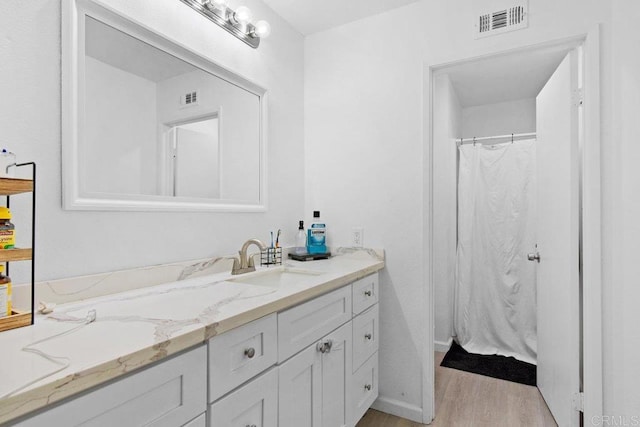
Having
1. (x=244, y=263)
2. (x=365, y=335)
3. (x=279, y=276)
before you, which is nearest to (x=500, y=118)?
(x=365, y=335)

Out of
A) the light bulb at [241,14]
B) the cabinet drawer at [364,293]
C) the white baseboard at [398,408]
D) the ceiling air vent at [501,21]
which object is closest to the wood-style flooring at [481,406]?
the white baseboard at [398,408]

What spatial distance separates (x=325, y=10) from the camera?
6.83 feet

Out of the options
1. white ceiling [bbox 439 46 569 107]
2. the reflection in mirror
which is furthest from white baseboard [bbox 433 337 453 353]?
the reflection in mirror

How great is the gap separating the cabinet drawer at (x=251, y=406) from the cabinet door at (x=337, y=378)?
32cm

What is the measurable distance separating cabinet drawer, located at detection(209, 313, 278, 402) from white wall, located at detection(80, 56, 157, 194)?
0.71 m

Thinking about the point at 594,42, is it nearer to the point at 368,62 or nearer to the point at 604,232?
the point at 604,232

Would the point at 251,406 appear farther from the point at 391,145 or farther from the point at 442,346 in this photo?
the point at 442,346

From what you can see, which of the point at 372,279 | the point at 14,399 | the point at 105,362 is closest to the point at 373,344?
the point at 372,279

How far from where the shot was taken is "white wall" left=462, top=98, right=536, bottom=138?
11.4 ft

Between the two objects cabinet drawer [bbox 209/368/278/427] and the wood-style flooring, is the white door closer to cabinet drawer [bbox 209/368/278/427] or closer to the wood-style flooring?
the wood-style flooring

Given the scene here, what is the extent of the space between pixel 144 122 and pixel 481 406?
2335 mm

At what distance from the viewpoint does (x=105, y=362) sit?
67cm

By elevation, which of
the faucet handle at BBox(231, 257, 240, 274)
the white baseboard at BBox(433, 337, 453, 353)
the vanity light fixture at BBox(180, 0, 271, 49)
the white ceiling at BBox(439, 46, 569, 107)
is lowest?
the white baseboard at BBox(433, 337, 453, 353)

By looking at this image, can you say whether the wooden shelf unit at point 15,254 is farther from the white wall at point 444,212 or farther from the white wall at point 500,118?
the white wall at point 500,118
